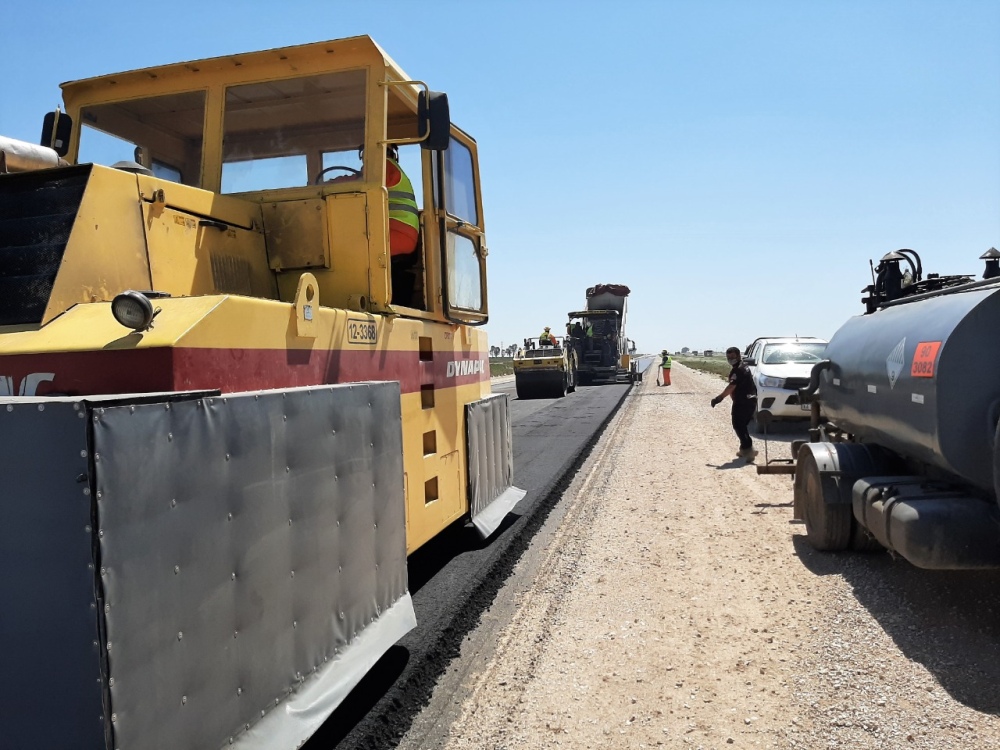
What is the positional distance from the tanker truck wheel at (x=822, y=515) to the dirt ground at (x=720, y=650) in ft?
0.46

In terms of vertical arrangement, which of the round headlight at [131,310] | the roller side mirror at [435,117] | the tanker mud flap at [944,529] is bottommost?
the tanker mud flap at [944,529]

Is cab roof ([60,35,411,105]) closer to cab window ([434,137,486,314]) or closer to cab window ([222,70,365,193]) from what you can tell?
cab window ([222,70,365,193])

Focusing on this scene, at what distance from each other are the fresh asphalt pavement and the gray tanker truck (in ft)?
8.18

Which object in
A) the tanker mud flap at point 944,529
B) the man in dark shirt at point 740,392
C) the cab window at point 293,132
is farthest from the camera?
the man in dark shirt at point 740,392

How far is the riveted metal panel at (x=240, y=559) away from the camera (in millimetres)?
2029

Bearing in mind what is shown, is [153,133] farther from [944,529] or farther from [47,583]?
[944,529]

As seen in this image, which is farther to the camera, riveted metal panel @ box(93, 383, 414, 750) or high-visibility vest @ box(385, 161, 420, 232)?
high-visibility vest @ box(385, 161, 420, 232)

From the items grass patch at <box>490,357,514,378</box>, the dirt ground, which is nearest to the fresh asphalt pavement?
the dirt ground

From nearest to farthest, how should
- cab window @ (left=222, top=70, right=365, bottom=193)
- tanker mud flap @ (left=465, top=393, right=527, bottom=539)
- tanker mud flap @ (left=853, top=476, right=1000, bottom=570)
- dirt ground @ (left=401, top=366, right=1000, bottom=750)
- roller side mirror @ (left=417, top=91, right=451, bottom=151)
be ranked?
dirt ground @ (left=401, top=366, right=1000, bottom=750) → tanker mud flap @ (left=853, top=476, right=1000, bottom=570) → roller side mirror @ (left=417, top=91, right=451, bottom=151) → cab window @ (left=222, top=70, right=365, bottom=193) → tanker mud flap @ (left=465, top=393, right=527, bottom=539)

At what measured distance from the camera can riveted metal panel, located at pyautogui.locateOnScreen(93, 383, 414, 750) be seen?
203cm

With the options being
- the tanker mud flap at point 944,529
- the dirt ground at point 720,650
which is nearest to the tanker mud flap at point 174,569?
the dirt ground at point 720,650

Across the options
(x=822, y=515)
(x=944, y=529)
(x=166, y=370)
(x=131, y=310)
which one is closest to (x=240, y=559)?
(x=166, y=370)

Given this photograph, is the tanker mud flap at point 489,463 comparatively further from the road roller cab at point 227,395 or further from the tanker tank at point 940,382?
the tanker tank at point 940,382

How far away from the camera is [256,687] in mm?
2588
